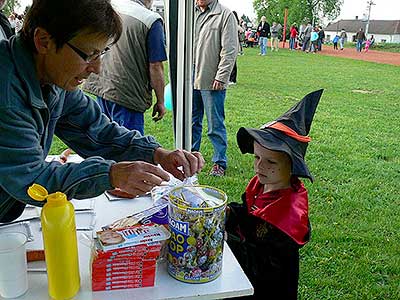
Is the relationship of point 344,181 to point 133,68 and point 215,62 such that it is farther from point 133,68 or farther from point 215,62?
point 133,68

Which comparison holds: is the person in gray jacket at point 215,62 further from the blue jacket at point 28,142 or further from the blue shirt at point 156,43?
the blue jacket at point 28,142

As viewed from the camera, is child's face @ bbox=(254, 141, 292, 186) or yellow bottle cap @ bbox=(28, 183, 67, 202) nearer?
yellow bottle cap @ bbox=(28, 183, 67, 202)

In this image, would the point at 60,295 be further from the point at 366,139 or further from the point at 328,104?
the point at 328,104

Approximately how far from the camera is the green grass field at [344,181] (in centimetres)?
248

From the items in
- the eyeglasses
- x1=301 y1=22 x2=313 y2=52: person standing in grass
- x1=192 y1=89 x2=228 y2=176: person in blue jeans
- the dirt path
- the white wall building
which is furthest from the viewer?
the white wall building

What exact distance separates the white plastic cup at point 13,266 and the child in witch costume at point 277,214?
0.66 m

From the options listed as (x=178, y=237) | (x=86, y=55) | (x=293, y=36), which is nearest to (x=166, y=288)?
(x=178, y=237)

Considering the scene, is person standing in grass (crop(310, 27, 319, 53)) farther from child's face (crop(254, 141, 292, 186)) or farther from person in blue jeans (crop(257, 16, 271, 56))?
child's face (crop(254, 141, 292, 186))

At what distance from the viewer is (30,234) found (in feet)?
3.82

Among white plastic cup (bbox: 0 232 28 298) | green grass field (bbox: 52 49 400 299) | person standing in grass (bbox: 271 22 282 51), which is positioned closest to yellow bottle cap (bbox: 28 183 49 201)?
white plastic cup (bbox: 0 232 28 298)

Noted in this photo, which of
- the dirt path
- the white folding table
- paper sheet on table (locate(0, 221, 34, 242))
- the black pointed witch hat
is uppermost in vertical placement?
the black pointed witch hat

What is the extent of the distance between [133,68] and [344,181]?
2102 millimetres

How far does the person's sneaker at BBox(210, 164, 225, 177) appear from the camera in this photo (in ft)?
12.2

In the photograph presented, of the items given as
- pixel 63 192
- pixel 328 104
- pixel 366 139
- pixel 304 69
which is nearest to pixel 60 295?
pixel 63 192
